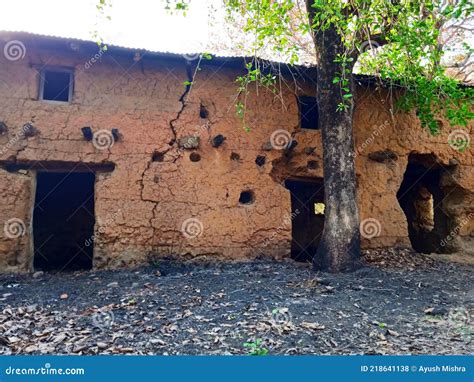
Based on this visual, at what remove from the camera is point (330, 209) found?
610 centimetres

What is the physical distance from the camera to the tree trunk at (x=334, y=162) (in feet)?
19.6

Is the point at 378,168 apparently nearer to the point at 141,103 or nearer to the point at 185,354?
the point at 141,103

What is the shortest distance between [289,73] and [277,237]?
10.2 ft

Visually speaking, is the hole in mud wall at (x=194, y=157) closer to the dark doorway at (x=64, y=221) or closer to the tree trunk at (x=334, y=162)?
the tree trunk at (x=334, y=162)

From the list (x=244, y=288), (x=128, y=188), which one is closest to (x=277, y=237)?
(x=244, y=288)
